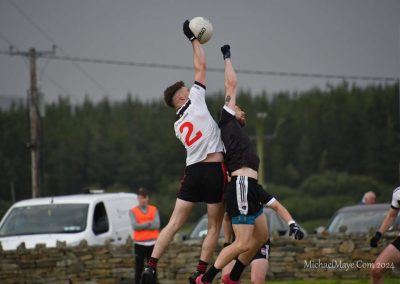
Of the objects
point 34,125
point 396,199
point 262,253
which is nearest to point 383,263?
point 396,199

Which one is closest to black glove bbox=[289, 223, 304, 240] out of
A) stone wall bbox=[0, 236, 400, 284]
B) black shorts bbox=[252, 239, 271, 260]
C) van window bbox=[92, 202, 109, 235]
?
black shorts bbox=[252, 239, 271, 260]

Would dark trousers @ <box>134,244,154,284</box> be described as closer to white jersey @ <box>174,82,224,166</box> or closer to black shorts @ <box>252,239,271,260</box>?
black shorts @ <box>252,239,271,260</box>

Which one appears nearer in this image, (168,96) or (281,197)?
(168,96)

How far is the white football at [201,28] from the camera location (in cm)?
1039

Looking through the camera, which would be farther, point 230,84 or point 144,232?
point 144,232

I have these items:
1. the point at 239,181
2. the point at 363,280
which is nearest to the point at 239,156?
the point at 239,181

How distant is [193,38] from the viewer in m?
10.4

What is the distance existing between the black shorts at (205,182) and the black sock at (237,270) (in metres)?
0.75

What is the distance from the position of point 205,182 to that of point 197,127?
0.62 meters

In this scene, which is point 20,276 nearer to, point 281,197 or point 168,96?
point 168,96

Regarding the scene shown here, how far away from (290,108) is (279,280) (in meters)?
84.6

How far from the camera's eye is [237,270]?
10.7m

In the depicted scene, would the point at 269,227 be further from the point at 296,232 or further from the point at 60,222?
the point at 296,232

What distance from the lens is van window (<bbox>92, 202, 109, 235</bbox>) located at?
62.1 ft
